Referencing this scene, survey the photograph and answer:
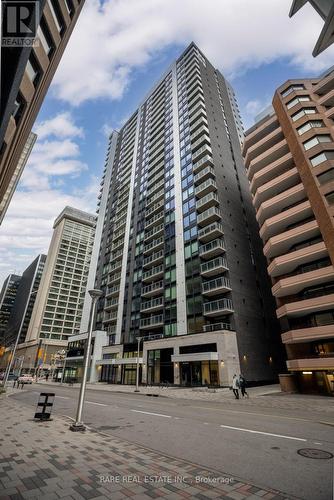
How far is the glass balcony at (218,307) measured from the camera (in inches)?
1246

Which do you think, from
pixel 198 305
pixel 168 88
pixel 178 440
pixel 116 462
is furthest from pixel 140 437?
pixel 168 88

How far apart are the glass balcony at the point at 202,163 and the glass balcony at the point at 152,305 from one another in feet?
76.4

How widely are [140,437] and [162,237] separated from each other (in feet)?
125

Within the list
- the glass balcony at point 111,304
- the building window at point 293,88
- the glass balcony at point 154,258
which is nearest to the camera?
the building window at point 293,88

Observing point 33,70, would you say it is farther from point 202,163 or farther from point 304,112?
point 202,163

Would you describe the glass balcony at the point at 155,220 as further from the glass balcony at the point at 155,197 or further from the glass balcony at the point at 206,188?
the glass balcony at the point at 206,188

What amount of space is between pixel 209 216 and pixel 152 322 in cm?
1881

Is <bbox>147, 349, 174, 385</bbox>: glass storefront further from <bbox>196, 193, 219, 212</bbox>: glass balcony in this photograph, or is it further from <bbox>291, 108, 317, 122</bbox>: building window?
<bbox>291, 108, 317, 122</bbox>: building window

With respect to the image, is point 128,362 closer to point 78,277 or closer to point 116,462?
point 116,462

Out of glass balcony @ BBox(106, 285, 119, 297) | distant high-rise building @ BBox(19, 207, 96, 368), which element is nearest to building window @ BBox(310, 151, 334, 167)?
glass balcony @ BBox(106, 285, 119, 297)

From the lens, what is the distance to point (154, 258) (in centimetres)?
4491

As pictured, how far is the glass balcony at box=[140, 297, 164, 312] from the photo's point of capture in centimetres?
3991

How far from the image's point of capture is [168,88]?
66938 millimetres

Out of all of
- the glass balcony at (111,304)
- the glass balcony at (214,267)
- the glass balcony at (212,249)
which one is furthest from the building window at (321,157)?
the glass balcony at (111,304)
